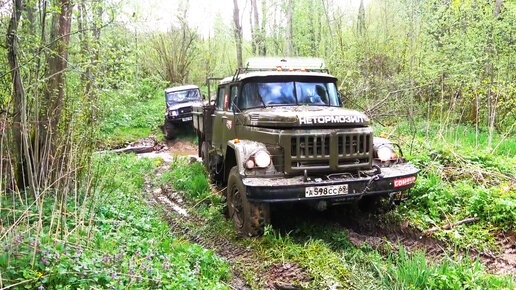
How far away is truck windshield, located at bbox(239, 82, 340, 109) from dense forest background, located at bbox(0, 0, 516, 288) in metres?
1.92

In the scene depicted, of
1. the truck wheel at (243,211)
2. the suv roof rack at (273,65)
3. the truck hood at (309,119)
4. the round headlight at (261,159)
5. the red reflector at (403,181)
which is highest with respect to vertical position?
the suv roof rack at (273,65)

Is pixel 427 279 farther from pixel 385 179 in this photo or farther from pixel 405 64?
pixel 405 64

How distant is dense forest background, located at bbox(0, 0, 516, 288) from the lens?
445 cm

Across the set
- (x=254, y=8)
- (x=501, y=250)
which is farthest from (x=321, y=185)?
(x=254, y=8)

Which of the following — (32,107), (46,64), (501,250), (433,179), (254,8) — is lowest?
(501,250)

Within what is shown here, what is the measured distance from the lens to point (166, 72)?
2533 cm

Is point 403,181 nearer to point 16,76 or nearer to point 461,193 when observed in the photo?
point 461,193

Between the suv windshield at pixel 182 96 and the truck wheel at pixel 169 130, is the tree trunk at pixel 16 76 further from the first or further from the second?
the suv windshield at pixel 182 96

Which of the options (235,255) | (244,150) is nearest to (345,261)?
(235,255)

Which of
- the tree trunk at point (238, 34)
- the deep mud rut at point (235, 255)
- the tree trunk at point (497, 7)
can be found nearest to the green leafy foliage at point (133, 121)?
the tree trunk at point (238, 34)

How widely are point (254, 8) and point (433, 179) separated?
21.5 metres

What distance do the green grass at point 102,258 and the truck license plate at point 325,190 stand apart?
4.00 feet

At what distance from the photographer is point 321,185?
468cm

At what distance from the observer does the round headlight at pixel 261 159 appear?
4926mm
